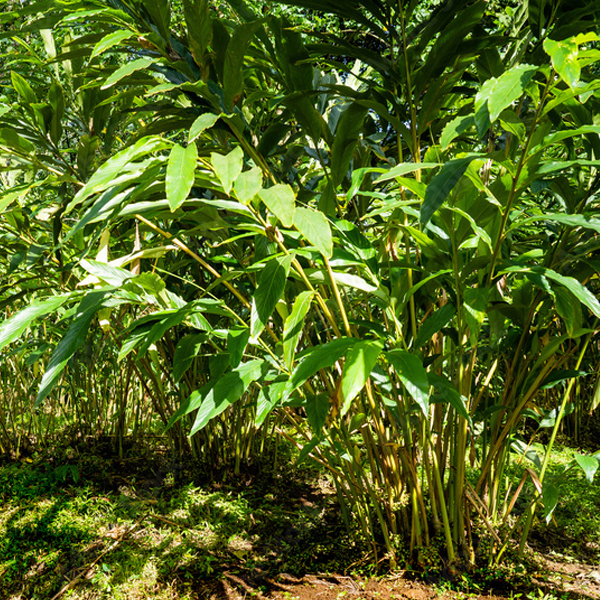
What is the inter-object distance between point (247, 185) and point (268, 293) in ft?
0.50

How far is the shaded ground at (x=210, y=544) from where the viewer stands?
0.96 m

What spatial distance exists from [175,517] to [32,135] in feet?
3.42

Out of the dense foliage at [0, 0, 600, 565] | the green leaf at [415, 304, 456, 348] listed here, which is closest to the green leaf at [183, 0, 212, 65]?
the dense foliage at [0, 0, 600, 565]

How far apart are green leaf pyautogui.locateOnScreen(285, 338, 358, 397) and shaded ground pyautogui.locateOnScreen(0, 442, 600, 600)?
529mm

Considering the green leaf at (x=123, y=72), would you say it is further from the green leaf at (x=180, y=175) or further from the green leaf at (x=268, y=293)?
the green leaf at (x=268, y=293)

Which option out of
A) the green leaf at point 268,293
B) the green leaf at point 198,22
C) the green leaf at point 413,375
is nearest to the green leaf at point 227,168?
the green leaf at point 268,293

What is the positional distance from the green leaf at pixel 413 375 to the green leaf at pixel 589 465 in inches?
15.5

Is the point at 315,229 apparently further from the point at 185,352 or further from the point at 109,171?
the point at 185,352

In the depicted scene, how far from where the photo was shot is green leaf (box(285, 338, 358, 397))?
0.66 metres

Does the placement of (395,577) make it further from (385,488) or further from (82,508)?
(82,508)

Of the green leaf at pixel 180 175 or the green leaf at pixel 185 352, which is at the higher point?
the green leaf at pixel 180 175

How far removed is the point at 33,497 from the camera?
1.45 metres

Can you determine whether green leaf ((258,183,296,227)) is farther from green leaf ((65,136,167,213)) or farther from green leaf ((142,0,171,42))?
green leaf ((142,0,171,42))

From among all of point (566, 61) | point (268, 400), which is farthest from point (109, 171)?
point (566, 61)
